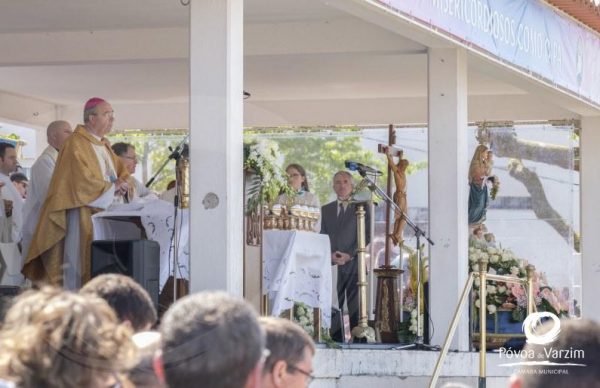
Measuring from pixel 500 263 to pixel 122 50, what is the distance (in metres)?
4.60

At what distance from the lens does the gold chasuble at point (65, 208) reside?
10.8 m

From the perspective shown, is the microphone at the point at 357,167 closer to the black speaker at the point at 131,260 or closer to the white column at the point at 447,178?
the white column at the point at 447,178

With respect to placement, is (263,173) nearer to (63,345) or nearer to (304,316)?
(304,316)

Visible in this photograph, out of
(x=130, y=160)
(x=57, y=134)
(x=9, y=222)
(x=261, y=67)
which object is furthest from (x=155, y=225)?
(x=261, y=67)

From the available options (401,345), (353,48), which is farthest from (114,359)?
(353,48)

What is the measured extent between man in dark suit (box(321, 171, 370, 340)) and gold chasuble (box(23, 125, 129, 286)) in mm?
4386

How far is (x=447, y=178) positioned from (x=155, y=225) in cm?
332

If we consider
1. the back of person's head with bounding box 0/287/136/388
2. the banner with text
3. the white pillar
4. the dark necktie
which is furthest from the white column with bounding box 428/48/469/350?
the back of person's head with bounding box 0/287/136/388

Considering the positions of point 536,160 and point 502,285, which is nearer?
point 502,285

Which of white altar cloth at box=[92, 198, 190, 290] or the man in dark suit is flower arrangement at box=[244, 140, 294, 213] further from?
the man in dark suit

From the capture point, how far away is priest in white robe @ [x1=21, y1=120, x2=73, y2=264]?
11742mm

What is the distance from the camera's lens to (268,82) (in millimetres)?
17422

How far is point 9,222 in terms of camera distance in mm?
13930

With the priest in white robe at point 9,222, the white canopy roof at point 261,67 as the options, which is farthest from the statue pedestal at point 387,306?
the priest in white robe at point 9,222
